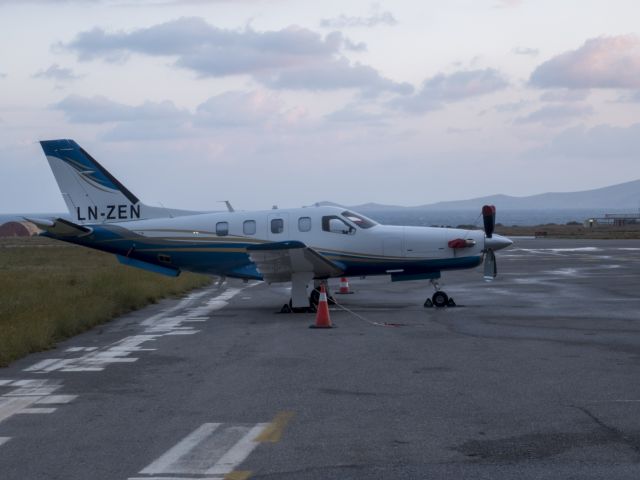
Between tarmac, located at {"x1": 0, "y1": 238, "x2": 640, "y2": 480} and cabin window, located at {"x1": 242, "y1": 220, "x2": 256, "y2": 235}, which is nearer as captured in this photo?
tarmac, located at {"x1": 0, "y1": 238, "x2": 640, "y2": 480}

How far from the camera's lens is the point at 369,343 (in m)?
14.0

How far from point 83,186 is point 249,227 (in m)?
4.08

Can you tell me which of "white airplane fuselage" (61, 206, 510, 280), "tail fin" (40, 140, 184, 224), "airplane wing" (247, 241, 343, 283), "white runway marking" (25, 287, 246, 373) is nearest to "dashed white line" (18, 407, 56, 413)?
"white runway marking" (25, 287, 246, 373)

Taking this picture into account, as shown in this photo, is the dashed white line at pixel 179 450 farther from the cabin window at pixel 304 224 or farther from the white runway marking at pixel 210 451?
the cabin window at pixel 304 224

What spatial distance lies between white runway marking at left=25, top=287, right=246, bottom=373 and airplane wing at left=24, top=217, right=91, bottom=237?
2.55 metres

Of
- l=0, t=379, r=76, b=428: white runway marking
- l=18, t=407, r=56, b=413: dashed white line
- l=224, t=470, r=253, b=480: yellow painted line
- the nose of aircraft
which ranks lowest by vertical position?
l=224, t=470, r=253, b=480: yellow painted line

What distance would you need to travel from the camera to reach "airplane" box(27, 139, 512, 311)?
19984mm

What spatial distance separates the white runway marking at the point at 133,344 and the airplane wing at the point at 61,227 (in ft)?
8.36

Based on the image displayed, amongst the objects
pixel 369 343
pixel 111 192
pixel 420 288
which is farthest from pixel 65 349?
pixel 420 288

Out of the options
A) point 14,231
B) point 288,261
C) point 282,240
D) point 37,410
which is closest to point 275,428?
point 37,410

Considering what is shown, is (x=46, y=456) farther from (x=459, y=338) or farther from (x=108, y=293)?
(x=108, y=293)

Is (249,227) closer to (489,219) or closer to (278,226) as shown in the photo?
(278,226)

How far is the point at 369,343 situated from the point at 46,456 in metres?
7.27

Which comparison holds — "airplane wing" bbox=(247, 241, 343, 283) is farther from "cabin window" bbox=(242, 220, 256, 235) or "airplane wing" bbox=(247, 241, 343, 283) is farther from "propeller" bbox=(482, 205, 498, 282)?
"propeller" bbox=(482, 205, 498, 282)
